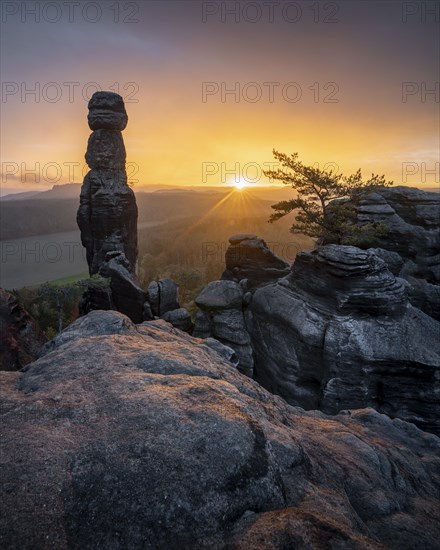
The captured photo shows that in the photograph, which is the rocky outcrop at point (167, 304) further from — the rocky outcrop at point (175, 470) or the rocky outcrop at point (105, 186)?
the rocky outcrop at point (175, 470)

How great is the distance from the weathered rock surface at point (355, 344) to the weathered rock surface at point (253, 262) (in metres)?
7.36

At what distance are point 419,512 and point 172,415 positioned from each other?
5.51 metres

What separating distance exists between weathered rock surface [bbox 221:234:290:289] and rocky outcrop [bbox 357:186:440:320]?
8089 millimetres

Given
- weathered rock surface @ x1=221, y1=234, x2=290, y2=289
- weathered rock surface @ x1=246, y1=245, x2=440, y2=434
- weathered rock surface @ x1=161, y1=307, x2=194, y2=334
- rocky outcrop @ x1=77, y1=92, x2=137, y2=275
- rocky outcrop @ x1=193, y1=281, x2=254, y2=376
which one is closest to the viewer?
weathered rock surface @ x1=246, y1=245, x2=440, y2=434

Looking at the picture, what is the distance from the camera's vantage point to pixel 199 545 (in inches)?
166

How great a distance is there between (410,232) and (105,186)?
2811 cm

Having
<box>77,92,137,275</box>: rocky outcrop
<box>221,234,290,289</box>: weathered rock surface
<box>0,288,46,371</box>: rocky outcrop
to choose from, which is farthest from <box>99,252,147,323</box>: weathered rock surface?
<box>0,288,46,371</box>: rocky outcrop

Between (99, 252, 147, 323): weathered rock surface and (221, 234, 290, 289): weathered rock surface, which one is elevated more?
(221, 234, 290, 289): weathered rock surface

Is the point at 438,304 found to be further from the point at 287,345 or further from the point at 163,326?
the point at 163,326

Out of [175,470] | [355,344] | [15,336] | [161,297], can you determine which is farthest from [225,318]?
[175,470]

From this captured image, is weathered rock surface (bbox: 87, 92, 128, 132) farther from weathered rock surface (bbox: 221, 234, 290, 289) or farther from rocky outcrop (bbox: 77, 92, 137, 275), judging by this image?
weathered rock surface (bbox: 221, 234, 290, 289)

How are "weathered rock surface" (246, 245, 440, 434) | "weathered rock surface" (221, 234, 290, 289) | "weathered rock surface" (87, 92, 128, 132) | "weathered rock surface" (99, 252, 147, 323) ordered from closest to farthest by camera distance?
"weathered rock surface" (246, 245, 440, 434) → "weathered rock surface" (99, 252, 147, 323) → "weathered rock surface" (221, 234, 290, 289) → "weathered rock surface" (87, 92, 128, 132)

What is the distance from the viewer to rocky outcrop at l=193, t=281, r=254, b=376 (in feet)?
77.6

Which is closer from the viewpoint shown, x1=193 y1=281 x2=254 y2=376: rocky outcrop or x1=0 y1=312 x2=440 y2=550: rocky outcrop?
x1=0 y1=312 x2=440 y2=550: rocky outcrop
